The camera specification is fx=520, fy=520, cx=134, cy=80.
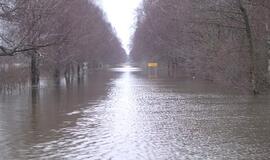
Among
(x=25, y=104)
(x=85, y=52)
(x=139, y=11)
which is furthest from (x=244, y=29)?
(x=139, y=11)

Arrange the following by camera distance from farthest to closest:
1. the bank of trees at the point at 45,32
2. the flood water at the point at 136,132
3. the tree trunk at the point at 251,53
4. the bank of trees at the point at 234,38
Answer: the bank of trees at the point at 234,38 < the tree trunk at the point at 251,53 < the bank of trees at the point at 45,32 < the flood water at the point at 136,132

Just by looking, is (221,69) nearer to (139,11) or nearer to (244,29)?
(244,29)

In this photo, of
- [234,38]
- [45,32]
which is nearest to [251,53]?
[234,38]

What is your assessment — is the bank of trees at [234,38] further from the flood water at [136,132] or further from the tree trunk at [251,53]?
the flood water at [136,132]

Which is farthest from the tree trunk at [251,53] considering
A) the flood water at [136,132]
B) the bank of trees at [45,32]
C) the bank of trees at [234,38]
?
the bank of trees at [45,32]

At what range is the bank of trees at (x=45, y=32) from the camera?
1071 inches

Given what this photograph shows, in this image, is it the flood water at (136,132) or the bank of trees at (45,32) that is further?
the bank of trees at (45,32)

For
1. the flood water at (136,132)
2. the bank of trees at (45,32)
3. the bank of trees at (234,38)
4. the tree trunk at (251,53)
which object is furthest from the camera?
the bank of trees at (234,38)

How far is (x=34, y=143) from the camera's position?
13336mm

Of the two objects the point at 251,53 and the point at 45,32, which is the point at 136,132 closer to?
the point at 251,53

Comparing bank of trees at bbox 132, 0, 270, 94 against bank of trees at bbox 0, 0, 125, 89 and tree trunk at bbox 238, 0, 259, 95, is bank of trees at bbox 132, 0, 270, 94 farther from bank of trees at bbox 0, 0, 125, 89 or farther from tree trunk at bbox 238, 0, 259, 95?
bank of trees at bbox 0, 0, 125, 89

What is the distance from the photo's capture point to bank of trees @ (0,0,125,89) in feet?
89.3

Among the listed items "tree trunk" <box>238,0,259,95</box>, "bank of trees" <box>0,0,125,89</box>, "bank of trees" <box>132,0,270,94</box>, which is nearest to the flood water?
"bank of trees" <box>0,0,125,89</box>

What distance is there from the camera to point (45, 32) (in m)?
36.4
